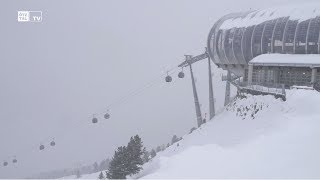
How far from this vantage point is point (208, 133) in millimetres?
43531

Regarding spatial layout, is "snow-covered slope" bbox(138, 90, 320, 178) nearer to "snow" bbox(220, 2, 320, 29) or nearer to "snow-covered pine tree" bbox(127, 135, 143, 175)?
"snow-covered pine tree" bbox(127, 135, 143, 175)

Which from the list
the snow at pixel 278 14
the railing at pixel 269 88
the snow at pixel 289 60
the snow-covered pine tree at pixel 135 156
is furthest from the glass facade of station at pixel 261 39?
the snow-covered pine tree at pixel 135 156

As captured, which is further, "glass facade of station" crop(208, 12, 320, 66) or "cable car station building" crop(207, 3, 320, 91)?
"glass facade of station" crop(208, 12, 320, 66)

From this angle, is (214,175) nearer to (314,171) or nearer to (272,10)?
(314,171)

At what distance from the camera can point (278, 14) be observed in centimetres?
5778

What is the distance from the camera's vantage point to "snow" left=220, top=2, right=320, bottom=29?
52.9 metres

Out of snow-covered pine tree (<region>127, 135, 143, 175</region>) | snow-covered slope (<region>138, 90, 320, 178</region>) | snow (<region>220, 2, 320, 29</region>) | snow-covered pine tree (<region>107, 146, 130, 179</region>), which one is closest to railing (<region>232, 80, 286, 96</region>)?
snow-covered slope (<region>138, 90, 320, 178</region>)

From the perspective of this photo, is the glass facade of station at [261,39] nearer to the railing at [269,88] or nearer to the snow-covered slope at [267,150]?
the railing at [269,88]

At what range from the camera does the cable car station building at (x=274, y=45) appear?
164 ft

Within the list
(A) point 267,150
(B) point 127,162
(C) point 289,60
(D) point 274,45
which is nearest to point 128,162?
(B) point 127,162

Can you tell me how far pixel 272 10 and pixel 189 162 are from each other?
131ft

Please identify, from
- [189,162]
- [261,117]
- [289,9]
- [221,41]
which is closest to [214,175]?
[189,162]

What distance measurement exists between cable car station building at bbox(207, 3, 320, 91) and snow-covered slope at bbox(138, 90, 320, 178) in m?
7.54

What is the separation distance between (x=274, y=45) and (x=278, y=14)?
15.8 feet
